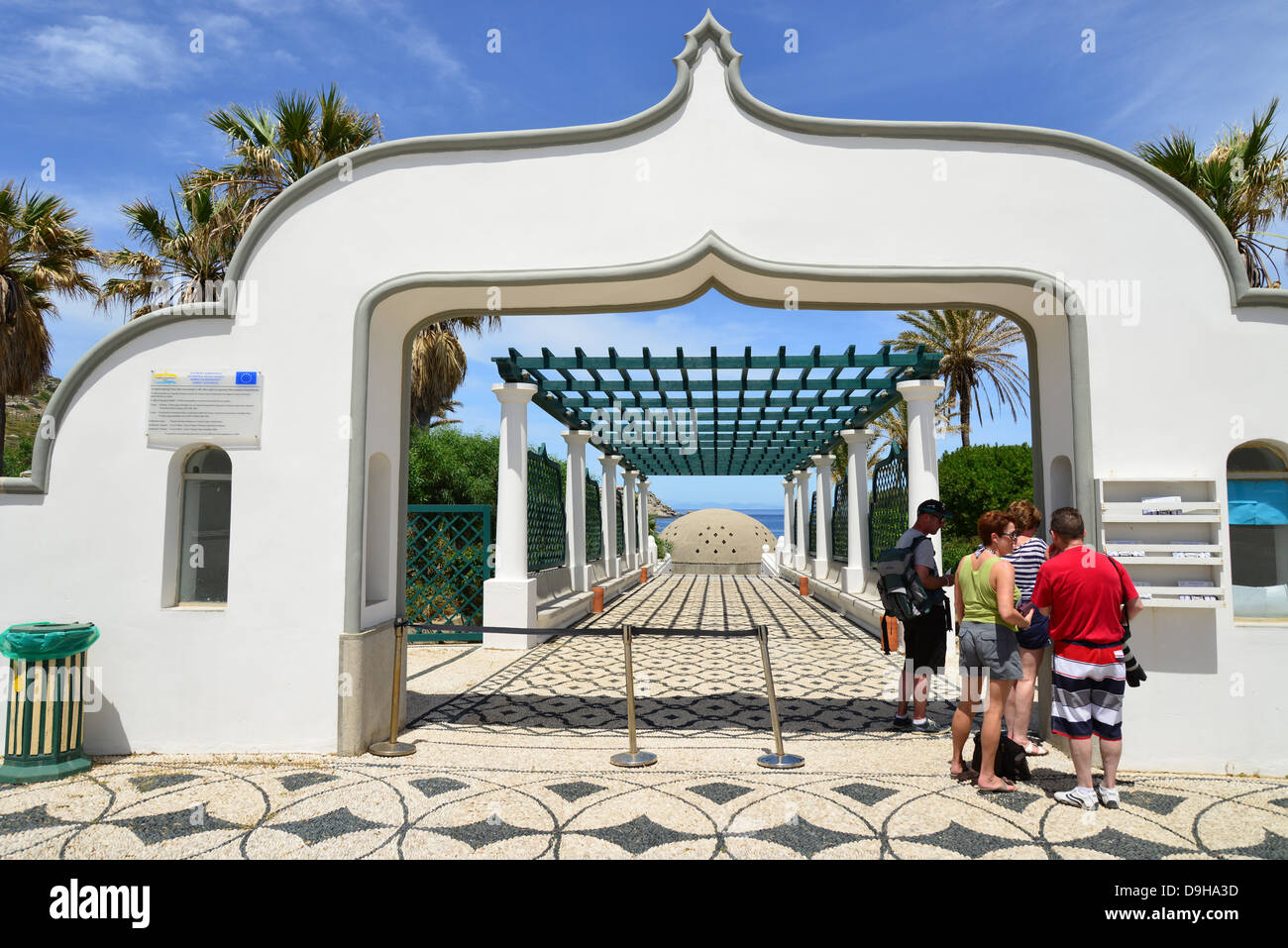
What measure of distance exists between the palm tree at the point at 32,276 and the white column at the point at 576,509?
8.58m

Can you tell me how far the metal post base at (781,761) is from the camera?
16.8ft

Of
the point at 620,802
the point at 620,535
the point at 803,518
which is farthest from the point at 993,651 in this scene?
the point at 620,535

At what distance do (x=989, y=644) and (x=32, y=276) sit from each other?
1474cm

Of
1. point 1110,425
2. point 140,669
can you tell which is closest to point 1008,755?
point 1110,425

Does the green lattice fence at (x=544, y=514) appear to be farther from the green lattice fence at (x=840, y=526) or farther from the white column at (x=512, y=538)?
the green lattice fence at (x=840, y=526)

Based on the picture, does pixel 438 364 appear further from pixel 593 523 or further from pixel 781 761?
pixel 781 761

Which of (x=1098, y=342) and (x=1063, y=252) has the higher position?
(x=1063, y=252)

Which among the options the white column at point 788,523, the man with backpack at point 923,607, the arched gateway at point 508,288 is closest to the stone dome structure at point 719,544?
the white column at point 788,523

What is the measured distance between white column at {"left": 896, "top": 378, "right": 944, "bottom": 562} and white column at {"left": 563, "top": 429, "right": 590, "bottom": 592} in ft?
20.8

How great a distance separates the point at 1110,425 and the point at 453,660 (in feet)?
24.9

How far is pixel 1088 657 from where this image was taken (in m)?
4.35

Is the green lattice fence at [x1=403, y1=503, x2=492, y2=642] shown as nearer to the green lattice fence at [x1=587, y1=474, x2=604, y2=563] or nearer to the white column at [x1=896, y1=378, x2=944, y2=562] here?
the green lattice fence at [x1=587, y1=474, x2=604, y2=563]

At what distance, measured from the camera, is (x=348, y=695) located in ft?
17.7
